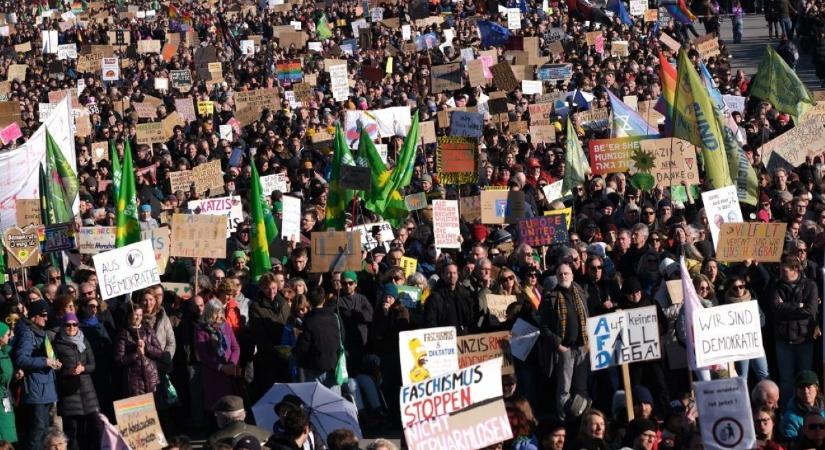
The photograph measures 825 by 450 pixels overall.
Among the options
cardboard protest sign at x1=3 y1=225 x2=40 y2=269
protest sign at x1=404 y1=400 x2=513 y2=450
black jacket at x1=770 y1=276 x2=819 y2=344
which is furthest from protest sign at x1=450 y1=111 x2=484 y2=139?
protest sign at x1=404 y1=400 x2=513 y2=450

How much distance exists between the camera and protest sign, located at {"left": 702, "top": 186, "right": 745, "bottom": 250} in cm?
1327

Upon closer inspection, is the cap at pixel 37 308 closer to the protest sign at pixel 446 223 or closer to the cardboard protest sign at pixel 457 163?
the protest sign at pixel 446 223

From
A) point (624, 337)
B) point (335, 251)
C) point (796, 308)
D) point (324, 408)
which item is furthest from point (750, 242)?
point (324, 408)

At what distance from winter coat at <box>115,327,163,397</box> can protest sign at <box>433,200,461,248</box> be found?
12.6 ft

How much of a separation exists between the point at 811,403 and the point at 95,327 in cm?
489

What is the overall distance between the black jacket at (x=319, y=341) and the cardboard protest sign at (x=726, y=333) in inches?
107

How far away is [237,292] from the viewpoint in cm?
1209

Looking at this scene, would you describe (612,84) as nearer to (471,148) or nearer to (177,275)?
(471,148)

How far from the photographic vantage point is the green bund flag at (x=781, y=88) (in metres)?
18.1

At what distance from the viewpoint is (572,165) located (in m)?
16.4

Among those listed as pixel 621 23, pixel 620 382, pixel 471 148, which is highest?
pixel 621 23

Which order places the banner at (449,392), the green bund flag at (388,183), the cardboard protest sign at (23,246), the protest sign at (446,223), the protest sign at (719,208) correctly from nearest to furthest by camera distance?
the banner at (449,392)
the protest sign at (719,208)
the cardboard protest sign at (23,246)
the protest sign at (446,223)
the green bund flag at (388,183)

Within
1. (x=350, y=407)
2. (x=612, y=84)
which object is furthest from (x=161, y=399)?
(x=612, y=84)

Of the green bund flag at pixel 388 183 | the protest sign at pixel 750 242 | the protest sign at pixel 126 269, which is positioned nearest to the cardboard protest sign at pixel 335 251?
the protest sign at pixel 126 269
